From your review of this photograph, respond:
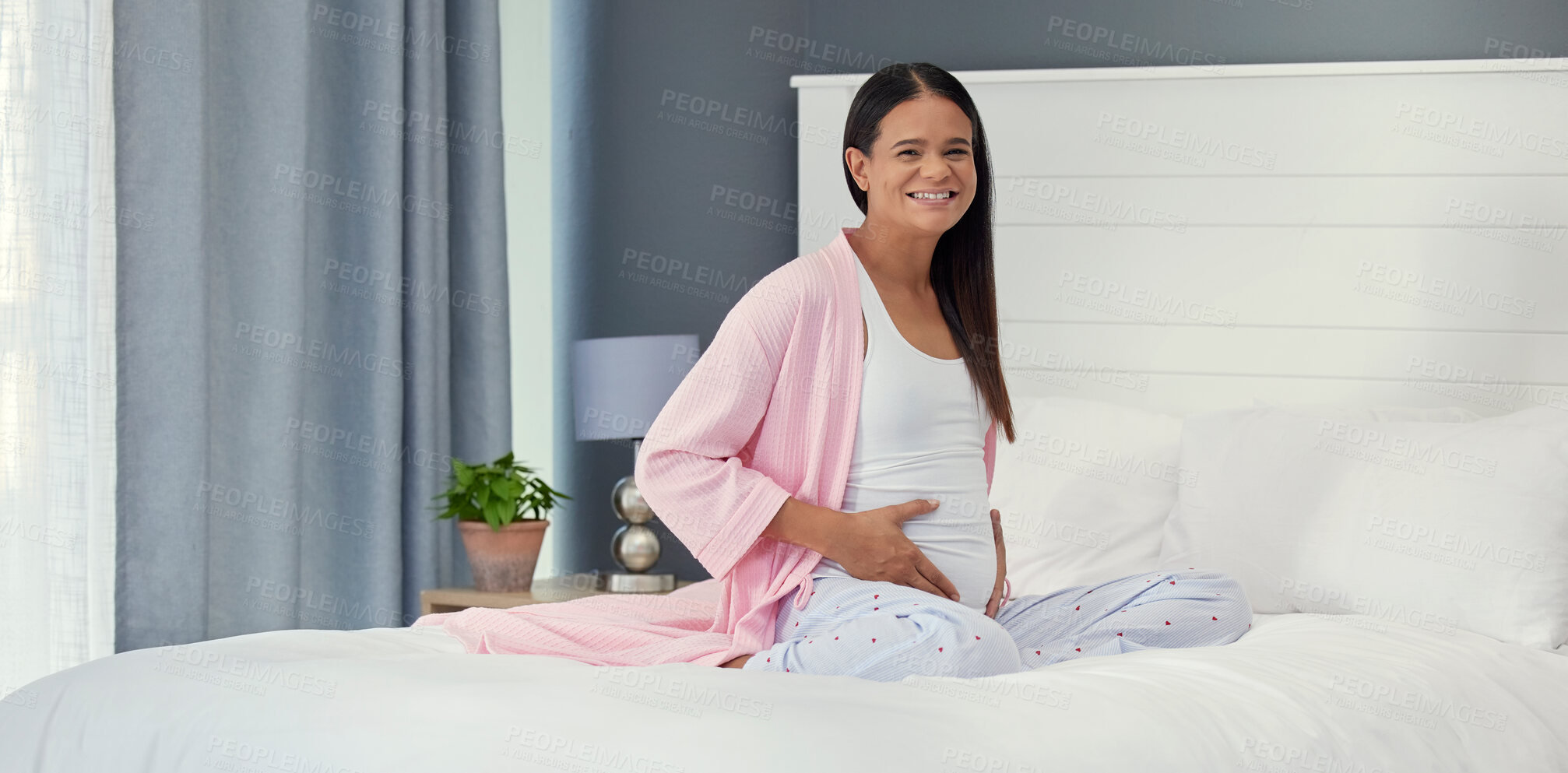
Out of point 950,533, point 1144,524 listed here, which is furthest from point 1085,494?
point 950,533

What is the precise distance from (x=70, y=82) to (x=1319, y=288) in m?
2.47

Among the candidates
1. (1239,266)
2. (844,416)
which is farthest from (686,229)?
(844,416)

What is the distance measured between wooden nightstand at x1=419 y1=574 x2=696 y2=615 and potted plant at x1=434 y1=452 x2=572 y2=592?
4 cm

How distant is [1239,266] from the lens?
2.91 metres

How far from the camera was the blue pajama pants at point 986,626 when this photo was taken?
1.39m

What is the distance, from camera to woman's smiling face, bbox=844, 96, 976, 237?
1.76 m

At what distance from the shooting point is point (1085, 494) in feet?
8.16

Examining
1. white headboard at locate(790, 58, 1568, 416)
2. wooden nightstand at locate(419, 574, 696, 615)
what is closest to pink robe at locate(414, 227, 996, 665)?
wooden nightstand at locate(419, 574, 696, 615)

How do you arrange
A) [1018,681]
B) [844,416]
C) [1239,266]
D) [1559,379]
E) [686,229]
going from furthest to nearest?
1. [686,229]
2. [1239,266]
3. [1559,379]
4. [844,416]
5. [1018,681]

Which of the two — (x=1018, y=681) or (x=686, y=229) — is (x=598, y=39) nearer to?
(x=686, y=229)

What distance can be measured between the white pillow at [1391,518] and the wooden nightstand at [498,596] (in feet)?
4.07

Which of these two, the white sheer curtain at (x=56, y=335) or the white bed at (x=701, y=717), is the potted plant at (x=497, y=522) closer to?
the white sheer curtain at (x=56, y=335)

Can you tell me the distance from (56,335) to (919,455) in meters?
1.49

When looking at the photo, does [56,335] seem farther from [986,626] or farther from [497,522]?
[986,626]
